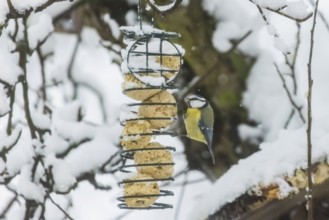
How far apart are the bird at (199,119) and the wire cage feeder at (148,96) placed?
29 cm

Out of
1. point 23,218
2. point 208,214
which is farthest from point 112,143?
point 208,214

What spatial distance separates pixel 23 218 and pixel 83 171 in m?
0.54

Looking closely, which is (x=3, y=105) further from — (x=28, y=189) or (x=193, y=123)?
(x=193, y=123)

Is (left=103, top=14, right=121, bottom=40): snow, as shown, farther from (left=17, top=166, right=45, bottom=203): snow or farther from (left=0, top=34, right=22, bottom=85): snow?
(left=17, top=166, right=45, bottom=203): snow

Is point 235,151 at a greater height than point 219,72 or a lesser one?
lesser

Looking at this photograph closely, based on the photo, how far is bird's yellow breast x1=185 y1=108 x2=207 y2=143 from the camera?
2814 mm

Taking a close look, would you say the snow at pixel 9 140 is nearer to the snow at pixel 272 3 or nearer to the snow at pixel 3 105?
the snow at pixel 3 105

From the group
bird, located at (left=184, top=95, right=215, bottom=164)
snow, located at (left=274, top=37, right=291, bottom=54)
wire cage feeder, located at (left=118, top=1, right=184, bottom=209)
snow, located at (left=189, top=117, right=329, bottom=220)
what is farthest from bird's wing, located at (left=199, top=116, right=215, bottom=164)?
snow, located at (left=274, top=37, right=291, bottom=54)

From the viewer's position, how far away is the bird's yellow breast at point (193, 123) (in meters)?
2.81

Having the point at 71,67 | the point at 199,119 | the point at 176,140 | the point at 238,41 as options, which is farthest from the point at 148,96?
the point at 71,67

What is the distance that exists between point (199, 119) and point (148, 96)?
0.37 meters

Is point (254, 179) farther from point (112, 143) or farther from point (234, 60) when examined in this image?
point (234, 60)

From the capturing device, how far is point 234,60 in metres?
4.35

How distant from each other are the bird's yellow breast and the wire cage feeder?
0.29 m
